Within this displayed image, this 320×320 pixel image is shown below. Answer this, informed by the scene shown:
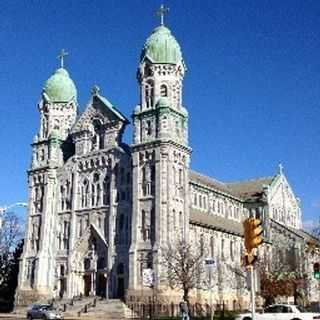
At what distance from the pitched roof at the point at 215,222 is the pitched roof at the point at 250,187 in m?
6.91

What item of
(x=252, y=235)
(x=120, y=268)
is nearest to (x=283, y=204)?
(x=120, y=268)

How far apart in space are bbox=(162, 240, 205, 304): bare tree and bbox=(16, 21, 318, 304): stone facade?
1097 millimetres

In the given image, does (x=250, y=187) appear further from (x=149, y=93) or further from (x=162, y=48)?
(x=162, y=48)

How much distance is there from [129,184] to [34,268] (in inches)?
671

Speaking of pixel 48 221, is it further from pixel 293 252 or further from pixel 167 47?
pixel 293 252

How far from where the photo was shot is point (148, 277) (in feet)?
190

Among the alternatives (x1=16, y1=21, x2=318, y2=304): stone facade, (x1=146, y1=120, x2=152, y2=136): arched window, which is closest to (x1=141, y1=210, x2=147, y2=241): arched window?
(x1=16, y1=21, x2=318, y2=304): stone facade

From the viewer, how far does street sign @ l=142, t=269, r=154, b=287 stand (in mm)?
58000

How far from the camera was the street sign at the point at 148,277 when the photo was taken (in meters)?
58.0

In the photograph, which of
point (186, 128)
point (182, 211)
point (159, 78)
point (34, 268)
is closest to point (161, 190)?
point (182, 211)

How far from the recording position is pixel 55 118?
78.6 metres

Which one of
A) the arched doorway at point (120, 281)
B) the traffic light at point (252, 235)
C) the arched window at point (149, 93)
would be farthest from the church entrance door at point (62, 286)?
the traffic light at point (252, 235)

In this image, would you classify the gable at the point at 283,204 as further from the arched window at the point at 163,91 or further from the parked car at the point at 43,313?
the parked car at the point at 43,313

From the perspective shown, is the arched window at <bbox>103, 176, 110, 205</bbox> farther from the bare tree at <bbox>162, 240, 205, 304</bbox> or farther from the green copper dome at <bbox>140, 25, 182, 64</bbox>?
the green copper dome at <bbox>140, 25, 182, 64</bbox>
